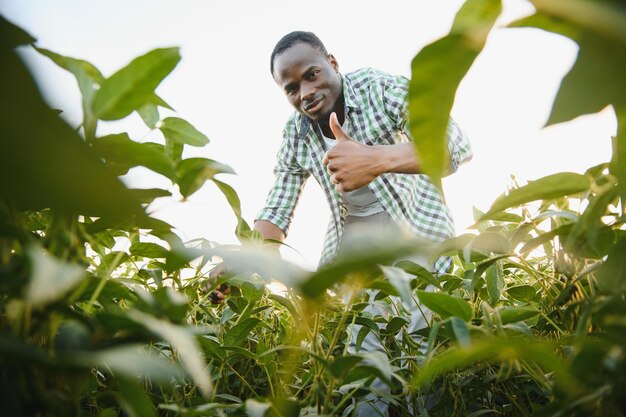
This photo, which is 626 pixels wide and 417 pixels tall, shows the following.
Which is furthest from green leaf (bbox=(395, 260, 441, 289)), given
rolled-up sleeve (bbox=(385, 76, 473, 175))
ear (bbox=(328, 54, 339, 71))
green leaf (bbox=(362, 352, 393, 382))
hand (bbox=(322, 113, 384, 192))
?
ear (bbox=(328, 54, 339, 71))

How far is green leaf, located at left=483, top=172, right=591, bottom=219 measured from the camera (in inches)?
13.3

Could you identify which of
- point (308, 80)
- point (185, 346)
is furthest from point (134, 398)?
point (308, 80)

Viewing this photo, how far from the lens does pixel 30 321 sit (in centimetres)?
26

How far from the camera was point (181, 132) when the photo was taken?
46 centimetres

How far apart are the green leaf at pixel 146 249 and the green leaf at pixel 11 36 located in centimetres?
26

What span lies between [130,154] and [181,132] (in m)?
0.13

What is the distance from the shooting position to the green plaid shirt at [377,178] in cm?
167

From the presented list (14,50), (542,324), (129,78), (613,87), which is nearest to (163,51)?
(129,78)

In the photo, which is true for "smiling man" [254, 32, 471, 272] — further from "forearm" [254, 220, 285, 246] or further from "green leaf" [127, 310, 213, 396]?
"green leaf" [127, 310, 213, 396]

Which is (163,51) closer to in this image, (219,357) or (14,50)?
(14,50)

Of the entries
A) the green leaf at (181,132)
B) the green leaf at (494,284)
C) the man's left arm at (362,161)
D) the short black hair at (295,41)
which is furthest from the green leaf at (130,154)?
the short black hair at (295,41)

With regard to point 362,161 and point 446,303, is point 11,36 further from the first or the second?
point 362,161

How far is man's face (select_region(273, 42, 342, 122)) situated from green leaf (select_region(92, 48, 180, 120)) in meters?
1.44

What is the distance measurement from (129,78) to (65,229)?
3.9 inches
